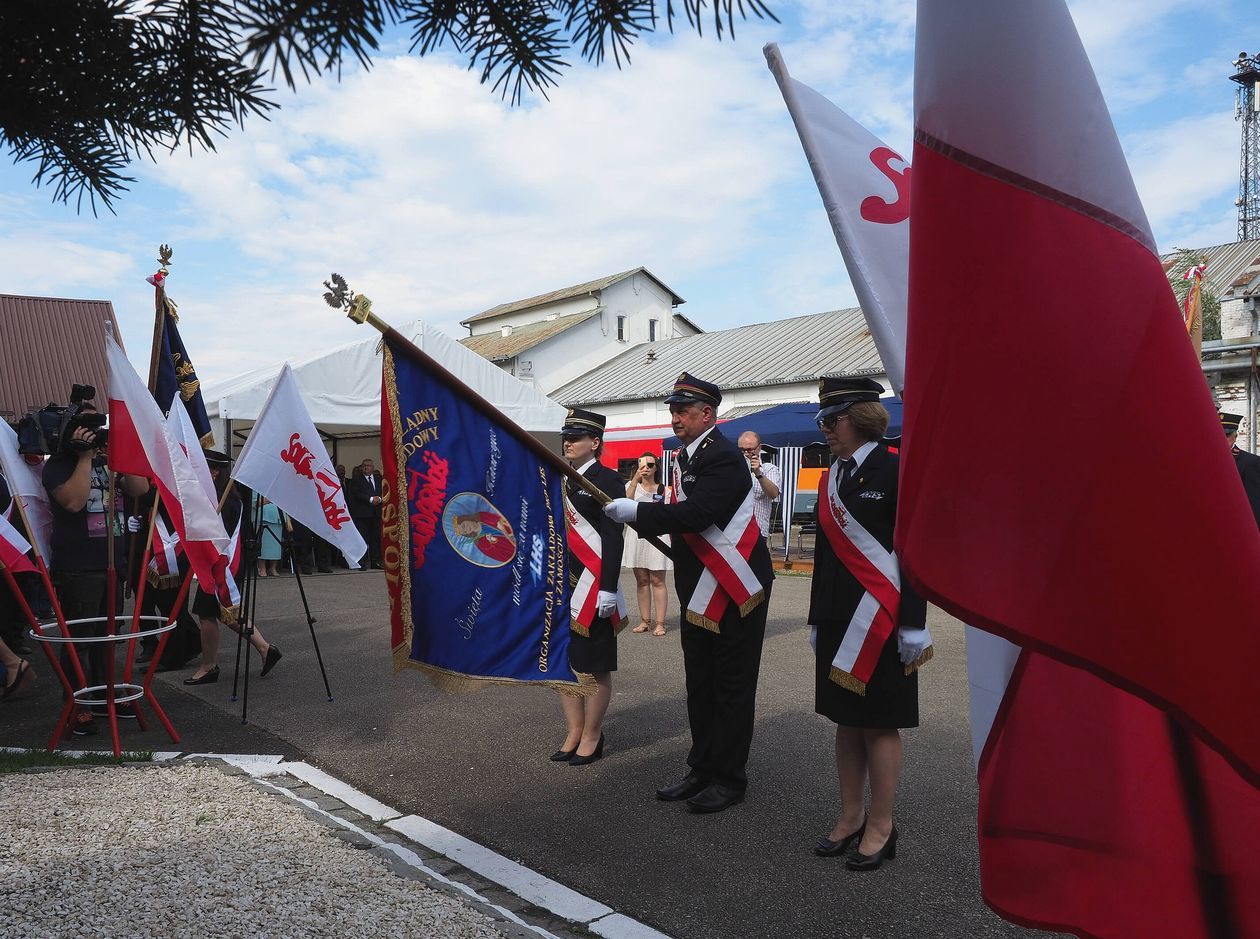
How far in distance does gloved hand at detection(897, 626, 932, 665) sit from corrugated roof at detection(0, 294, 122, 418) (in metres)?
25.1

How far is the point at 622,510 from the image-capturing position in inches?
171

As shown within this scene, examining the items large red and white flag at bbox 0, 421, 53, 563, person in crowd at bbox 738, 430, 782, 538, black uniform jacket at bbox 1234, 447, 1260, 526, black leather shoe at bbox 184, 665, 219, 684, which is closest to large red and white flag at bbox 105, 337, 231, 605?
large red and white flag at bbox 0, 421, 53, 563

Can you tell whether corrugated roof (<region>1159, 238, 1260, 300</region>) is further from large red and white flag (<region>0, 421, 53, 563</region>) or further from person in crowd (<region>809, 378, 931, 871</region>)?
large red and white flag (<region>0, 421, 53, 563</region>)

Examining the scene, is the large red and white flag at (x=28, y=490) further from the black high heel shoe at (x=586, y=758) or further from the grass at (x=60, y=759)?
the black high heel shoe at (x=586, y=758)

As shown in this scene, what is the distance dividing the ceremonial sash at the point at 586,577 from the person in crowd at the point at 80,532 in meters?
2.87

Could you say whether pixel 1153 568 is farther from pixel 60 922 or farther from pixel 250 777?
pixel 250 777

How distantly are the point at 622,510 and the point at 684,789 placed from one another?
1512 millimetres

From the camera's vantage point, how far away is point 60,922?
316 cm

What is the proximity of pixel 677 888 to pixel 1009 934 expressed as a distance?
47.6 inches

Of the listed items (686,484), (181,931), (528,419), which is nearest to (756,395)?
(528,419)

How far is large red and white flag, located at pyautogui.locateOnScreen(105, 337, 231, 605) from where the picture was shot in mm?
5078

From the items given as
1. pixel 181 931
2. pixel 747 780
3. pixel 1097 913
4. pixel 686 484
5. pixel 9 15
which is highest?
pixel 9 15

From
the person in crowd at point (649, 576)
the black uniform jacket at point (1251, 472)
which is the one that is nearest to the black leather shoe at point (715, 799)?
the black uniform jacket at point (1251, 472)

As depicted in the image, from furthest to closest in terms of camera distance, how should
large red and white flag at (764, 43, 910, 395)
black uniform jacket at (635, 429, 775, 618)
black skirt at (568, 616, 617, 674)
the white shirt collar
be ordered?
black skirt at (568, 616, 617, 674), the white shirt collar, black uniform jacket at (635, 429, 775, 618), large red and white flag at (764, 43, 910, 395)
